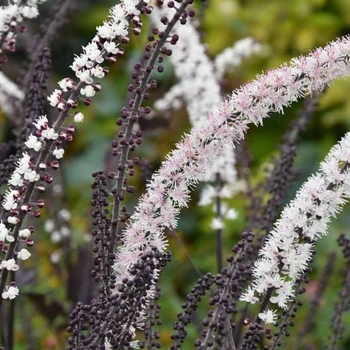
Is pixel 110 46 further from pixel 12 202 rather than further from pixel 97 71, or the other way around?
pixel 12 202

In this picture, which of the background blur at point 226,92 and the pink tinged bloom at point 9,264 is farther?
the background blur at point 226,92

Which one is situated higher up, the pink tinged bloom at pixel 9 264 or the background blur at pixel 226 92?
the background blur at pixel 226 92

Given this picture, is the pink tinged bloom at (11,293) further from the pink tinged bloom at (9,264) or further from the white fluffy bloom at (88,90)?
the white fluffy bloom at (88,90)

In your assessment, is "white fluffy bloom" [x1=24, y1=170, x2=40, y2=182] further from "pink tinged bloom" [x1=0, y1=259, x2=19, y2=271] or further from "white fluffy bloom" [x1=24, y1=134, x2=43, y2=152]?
"pink tinged bloom" [x1=0, y1=259, x2=19, y2=271]

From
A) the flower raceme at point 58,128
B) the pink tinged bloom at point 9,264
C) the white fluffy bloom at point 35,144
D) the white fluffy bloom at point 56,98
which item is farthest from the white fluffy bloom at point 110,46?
the pink tinged bloom at point 9,264

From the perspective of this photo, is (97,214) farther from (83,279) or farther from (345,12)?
(345,12)

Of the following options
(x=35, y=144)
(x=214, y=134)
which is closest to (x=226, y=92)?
(x=214, y=134)

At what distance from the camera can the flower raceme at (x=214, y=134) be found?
1856 mm

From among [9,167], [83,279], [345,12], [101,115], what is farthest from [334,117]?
[9,167]

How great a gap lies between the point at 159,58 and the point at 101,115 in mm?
5713

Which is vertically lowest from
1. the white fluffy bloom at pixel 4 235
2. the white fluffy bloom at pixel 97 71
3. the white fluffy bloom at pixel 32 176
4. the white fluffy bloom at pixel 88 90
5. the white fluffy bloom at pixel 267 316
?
the white fluffy bloom at pixel 267 316

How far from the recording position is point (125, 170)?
198 cm

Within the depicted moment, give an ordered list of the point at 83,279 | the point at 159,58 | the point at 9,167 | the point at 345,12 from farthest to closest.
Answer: the point at 345,12
the point at 83,279
the point at 9,167
the point at 159,58

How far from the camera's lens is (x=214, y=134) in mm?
1873
